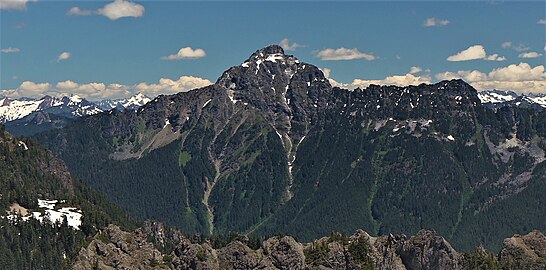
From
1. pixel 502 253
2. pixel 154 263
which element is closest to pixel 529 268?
pixel 502 253

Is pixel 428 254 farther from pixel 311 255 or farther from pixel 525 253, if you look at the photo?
pixel 311 255

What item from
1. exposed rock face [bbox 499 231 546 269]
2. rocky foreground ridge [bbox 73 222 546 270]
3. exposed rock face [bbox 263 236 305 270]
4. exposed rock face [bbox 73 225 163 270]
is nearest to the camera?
exposed rock face [bbox 73 225 163 270]

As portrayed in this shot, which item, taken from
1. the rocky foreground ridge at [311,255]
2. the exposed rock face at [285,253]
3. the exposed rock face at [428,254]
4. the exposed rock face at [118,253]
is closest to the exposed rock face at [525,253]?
the rocky foreground ridge at [311,255]

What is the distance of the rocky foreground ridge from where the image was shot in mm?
131375

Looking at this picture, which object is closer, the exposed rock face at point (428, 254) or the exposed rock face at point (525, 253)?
the exposed rock face at point (428, 254)

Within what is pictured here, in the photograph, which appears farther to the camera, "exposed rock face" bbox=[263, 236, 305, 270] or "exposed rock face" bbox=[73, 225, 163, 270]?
"exposed rock face" bbox=[263, 236, 305, 270]

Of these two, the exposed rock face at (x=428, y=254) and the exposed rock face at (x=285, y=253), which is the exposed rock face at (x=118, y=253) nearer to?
the exposed rock face at (x=285, y=253)

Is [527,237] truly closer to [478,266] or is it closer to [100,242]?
[478,266]

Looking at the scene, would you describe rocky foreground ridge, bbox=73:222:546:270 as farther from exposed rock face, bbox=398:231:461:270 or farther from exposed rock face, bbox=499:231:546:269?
exposed rock face, bbox=499:231:546:269

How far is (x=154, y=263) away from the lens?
5192 inches

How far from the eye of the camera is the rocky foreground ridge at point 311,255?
13138cm

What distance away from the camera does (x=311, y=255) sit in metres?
136

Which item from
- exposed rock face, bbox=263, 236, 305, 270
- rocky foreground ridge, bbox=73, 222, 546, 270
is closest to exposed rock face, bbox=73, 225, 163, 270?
rocky foreground ridge, bbox=73, 222, 546, 270

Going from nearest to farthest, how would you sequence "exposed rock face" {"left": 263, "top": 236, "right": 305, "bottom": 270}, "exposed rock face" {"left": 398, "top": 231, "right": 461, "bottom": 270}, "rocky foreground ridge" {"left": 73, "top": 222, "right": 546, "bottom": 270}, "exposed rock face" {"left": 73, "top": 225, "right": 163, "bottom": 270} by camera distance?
"exposed rock face" {"left": 73, "top": 225, "right": 163, "bottom": 270}, "rocky foreground ridge" {"left": 73, "top": 222, "right": 546, "bottom": 270}, "exposed rock face" {"left": 263, "top": 236, "right": 305, "bottom": 270}, "exposed rock face" {"left": 398, "top": 231, "right": 461, "bottom": 270}
